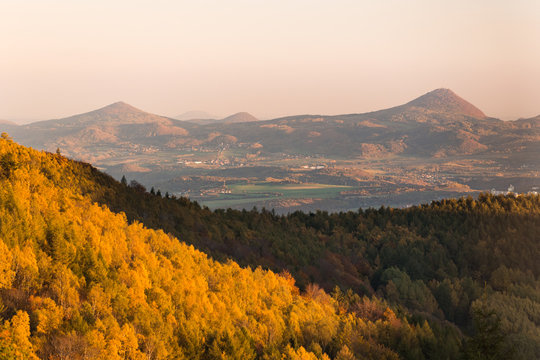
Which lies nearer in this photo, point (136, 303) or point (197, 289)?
point (136, 303)

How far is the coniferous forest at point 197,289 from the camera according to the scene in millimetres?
45062

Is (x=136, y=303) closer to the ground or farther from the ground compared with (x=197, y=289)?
farther from the ground

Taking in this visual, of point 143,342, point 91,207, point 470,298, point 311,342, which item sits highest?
point 91,207

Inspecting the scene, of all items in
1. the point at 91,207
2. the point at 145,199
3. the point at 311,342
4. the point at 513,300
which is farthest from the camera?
the point at 145,199

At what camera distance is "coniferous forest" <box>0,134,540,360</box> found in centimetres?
4506

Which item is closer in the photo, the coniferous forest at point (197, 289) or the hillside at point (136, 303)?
the hillside at point (136, 303)

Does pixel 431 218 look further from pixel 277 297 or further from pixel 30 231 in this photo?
pixel 30 231

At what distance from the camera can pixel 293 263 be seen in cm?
12500

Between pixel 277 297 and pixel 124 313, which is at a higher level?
pixel 124 313

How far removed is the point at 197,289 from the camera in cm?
6209

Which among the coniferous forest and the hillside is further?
the coniferous forest

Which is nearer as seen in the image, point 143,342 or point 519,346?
point 143,342

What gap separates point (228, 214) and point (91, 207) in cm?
8752

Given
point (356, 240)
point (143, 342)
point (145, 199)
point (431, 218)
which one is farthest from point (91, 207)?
point (431, 218)
